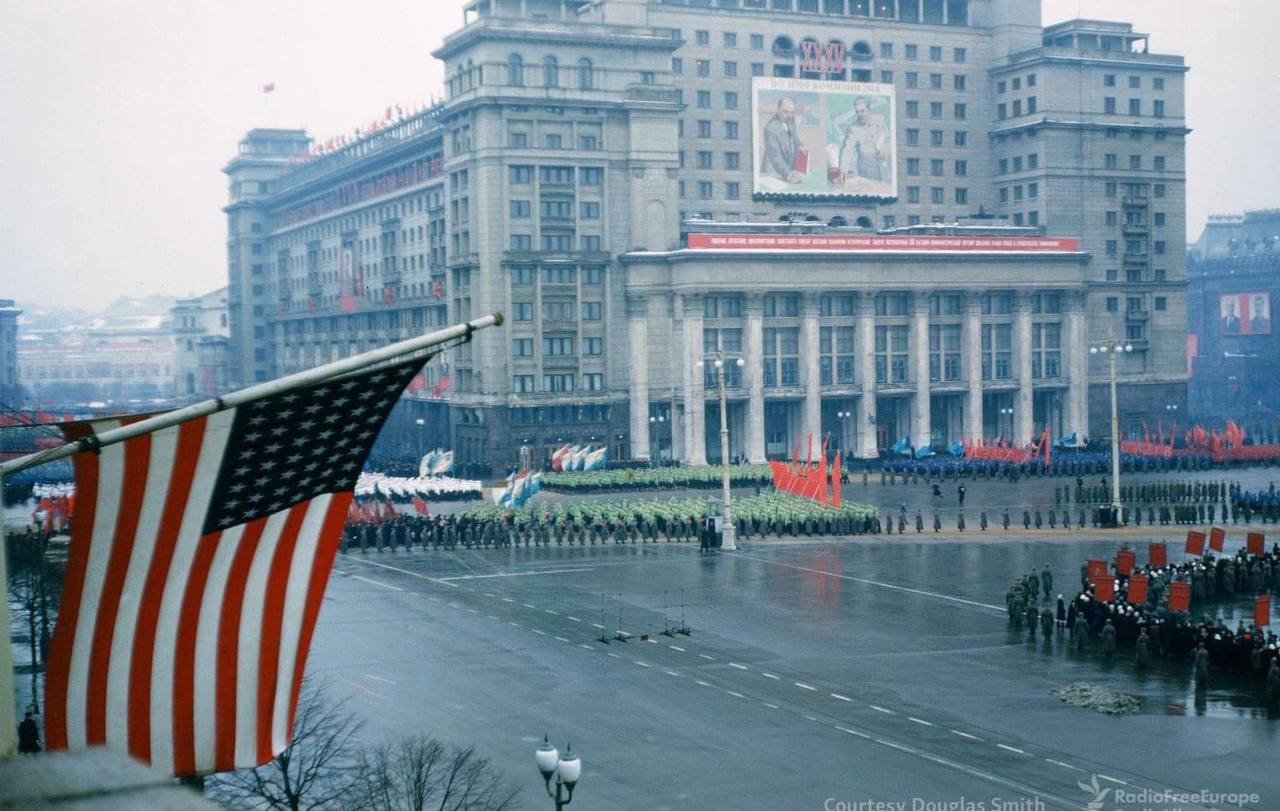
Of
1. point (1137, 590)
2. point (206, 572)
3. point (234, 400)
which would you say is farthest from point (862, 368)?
point (234, 400)

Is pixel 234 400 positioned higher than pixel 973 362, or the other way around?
pixel 973 362

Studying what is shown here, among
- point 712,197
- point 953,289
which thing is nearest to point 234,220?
point 712,197

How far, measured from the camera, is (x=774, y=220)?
118 meters

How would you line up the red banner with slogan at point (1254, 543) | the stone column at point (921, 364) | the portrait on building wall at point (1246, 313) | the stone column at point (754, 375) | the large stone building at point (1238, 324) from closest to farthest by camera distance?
the red banner with slogan at point (1254, 543) < the stone column at point (754, 375) < the stone column at point (921, 364) < the large stone building at point (1238, 324) < the portrait on building wall at point (1246, 313)

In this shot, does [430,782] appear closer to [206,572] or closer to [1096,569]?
[206,572]

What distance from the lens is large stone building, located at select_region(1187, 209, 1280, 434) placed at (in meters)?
Result: 179

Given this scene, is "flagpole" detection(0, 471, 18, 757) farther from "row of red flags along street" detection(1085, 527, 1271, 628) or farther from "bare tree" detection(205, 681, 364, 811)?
"row of red flags along street" detection(1085, 527, 1271, 628)

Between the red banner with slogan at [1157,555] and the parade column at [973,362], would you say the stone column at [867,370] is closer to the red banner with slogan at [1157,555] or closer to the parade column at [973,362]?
the parade column at [973,362]

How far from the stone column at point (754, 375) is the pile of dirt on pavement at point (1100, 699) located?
72030 mm

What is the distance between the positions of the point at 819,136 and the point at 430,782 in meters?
95.7

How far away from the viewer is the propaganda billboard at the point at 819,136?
11519 cm

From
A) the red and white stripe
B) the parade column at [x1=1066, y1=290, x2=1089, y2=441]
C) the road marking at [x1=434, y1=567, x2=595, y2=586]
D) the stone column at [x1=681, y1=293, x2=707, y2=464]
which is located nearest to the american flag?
the red and white stripe

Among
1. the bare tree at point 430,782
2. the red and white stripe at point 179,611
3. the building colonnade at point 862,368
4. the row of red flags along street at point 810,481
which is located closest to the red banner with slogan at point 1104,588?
the bare tree at point 430,782

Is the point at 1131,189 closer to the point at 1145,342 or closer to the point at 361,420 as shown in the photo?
the point at 1145,342
